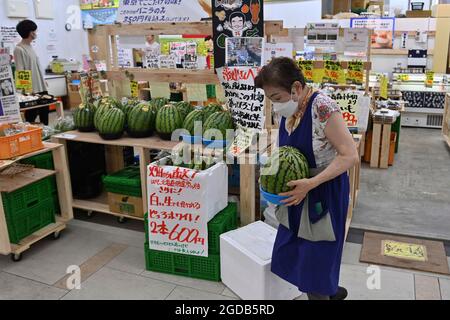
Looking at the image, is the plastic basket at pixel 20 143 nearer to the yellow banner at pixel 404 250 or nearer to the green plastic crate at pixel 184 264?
the green plastic crate at pixel 184 264

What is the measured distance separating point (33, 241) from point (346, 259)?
2434mm

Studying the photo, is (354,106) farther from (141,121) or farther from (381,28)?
(381,28)

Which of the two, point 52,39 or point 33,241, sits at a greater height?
point 52,39

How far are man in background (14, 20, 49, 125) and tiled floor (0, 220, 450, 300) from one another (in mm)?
3441

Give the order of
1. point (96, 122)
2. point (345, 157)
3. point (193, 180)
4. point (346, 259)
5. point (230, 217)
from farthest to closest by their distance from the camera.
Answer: point (96, 122), point (346, 259), point (230, 217), point (193, 180), point (345, 157)

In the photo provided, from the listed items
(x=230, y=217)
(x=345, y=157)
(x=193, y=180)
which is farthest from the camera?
(x=230, y=217)

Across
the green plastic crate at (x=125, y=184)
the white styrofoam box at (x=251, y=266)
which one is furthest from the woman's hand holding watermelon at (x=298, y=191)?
the green plastic crate at (x=125, y=184)

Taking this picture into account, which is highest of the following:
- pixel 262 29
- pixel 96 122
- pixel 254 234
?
pixel 262 29

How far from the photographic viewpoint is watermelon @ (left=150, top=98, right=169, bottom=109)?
384 cm

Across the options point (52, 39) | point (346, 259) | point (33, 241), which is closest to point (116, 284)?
point (33, 241)

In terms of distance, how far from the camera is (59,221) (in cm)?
369

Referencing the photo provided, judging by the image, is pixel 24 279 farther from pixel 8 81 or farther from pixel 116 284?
pixel 8 81

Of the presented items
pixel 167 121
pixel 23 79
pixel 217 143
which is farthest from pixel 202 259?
pixel 23 79

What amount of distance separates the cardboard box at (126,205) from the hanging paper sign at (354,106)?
6.30 feet
